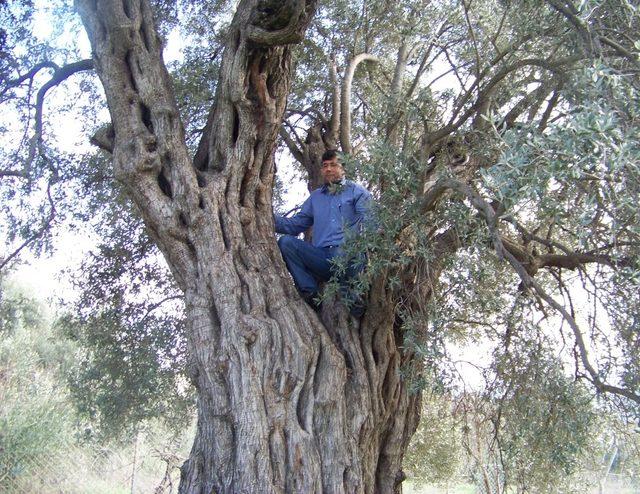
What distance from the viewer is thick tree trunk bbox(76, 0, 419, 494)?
4.78 metres

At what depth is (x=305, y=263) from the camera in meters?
5.80

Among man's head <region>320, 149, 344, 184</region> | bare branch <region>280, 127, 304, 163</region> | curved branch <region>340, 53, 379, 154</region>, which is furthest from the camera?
bare branch <region>280, 127, 304, 163</region>

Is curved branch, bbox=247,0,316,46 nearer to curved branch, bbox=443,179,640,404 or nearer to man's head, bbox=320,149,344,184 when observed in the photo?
man's head, bbox=320,149,344,184

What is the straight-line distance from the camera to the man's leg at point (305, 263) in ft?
18.8

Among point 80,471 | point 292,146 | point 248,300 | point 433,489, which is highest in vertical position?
point 292,146

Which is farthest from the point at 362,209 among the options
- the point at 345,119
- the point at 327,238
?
the point at 345,119

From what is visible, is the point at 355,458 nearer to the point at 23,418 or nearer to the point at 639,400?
the point at 639,400

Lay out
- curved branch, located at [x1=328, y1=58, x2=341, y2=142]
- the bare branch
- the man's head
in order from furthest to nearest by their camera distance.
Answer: the bare branch
curved branch, located at [x1=328, y1=58, x2=341, y2=142]
the man's head

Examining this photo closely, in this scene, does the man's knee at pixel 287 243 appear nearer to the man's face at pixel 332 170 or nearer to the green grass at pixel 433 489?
the man's face at pixel 332 170

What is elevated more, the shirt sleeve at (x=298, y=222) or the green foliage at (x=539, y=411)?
the shirt sleeve at (x=298, y=222)

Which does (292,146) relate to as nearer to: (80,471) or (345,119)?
(345,119)

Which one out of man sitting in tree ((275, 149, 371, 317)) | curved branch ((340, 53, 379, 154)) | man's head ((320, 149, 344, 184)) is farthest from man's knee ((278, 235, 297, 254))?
curved branch ((340, 53, 379, 154))

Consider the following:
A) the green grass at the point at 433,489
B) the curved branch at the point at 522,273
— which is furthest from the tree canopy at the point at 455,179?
the green grass at the point at 433,489

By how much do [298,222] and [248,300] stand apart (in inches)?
52.1
